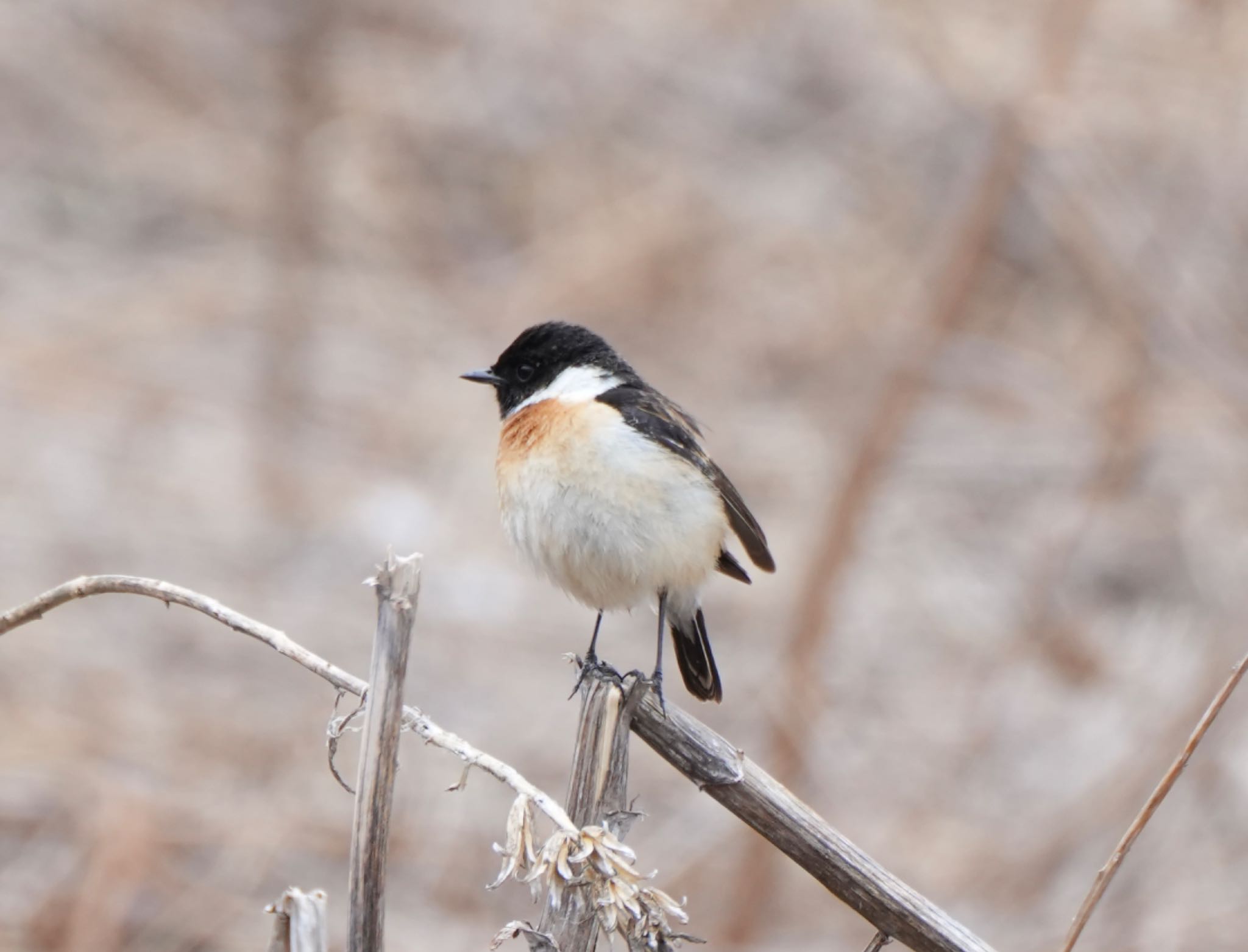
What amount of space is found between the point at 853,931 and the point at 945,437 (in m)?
4.69

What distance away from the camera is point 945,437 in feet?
33.2

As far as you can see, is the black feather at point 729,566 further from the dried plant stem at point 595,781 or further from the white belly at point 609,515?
the dried plant stem at point 595,781

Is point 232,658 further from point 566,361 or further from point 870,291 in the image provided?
point 870,291

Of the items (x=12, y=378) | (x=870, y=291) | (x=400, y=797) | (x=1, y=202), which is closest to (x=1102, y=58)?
(x=870, y=291)

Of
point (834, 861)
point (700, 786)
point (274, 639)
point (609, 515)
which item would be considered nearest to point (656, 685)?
point (609, 515)

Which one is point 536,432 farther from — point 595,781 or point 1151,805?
point 1151,805

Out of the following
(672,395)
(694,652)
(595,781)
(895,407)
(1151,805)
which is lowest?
(1151,805)

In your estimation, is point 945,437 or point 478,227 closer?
point 945,437

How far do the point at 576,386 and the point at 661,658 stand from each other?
1.02m

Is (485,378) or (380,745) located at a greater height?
(485,378)

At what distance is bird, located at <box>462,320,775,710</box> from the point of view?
3.70 meters

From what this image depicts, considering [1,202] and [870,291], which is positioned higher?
[1,202]

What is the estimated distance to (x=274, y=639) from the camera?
6.19 feet

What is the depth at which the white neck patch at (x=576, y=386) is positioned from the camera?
13.6 ft
